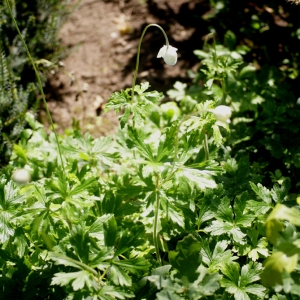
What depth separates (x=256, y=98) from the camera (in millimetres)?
2881

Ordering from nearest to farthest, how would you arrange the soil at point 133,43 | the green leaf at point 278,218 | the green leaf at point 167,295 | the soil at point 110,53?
the green leaf at point 278,218 → the green leaf at point 167,295 → the soil at point 133,43 → the soil at point 110,53

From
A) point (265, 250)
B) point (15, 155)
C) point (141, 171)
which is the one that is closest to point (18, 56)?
point (15, 155)

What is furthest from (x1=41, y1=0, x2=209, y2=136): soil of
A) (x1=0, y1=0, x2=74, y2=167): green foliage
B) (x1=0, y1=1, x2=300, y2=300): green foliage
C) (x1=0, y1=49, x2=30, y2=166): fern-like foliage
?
(x1=0, y1=1, x2=300, y2=300): green foliage

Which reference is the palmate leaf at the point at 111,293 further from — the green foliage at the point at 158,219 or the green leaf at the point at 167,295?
the green leaf at the point at 167,295

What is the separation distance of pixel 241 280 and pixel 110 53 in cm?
273

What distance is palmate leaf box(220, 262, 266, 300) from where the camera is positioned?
1.76m

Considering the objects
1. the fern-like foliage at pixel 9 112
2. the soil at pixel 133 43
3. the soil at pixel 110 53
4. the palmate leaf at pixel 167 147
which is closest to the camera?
the palmate leaf at pixel 167 147

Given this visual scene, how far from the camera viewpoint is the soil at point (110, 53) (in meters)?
3.44

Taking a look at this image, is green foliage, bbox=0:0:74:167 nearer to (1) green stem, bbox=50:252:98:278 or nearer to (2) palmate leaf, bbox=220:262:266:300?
(1) green stem, bbox=50:252:98:278

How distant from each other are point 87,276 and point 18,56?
2315 millimetres

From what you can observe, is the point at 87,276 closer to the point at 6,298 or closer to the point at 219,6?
the point at 6,298

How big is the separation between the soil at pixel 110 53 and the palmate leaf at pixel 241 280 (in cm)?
188

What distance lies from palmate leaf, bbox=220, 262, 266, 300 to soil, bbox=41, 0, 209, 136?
188 cm

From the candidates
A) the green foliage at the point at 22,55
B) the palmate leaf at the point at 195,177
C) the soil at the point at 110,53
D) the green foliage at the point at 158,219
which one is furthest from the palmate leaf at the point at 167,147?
the soil at the point at 110,53
